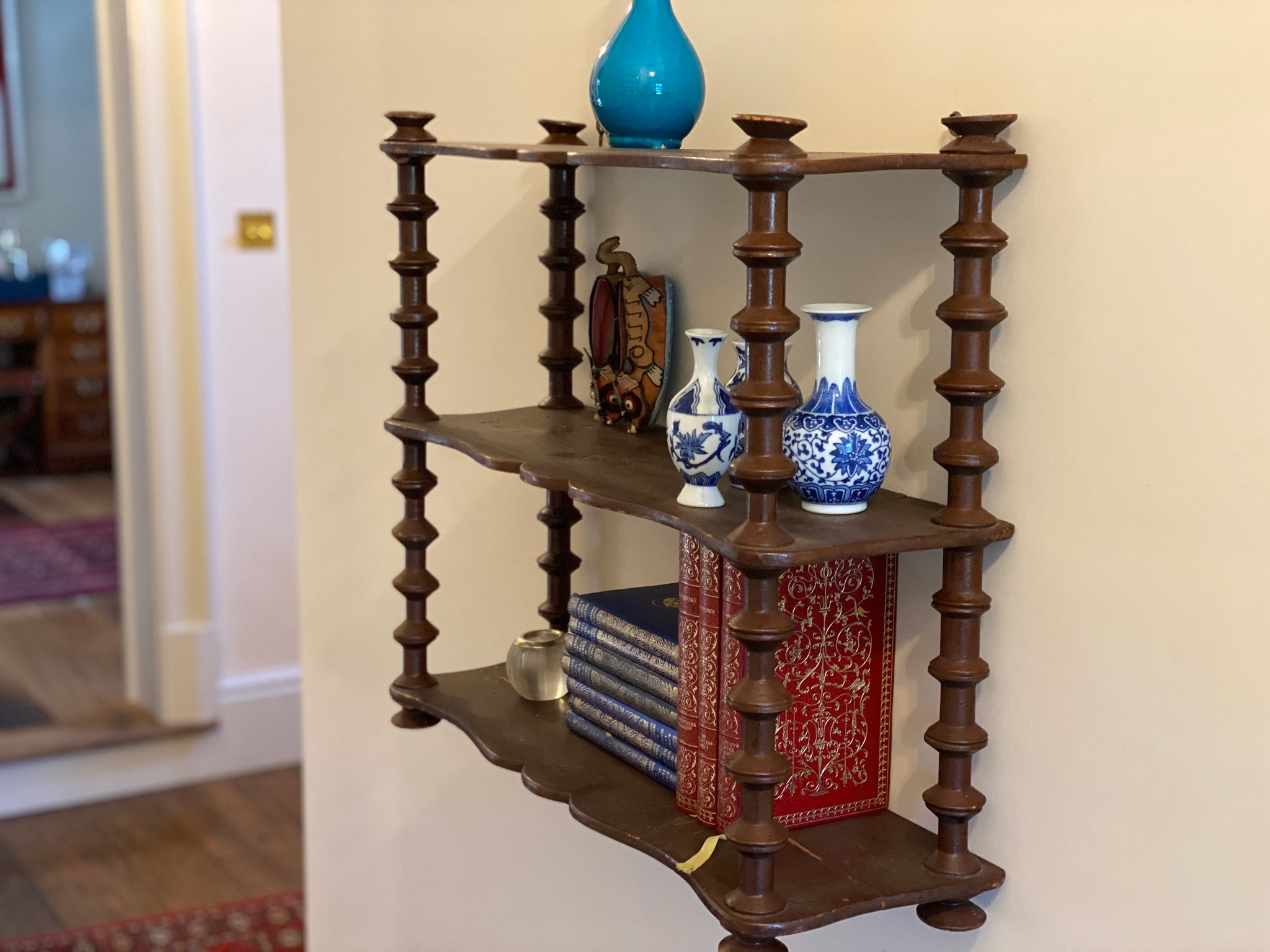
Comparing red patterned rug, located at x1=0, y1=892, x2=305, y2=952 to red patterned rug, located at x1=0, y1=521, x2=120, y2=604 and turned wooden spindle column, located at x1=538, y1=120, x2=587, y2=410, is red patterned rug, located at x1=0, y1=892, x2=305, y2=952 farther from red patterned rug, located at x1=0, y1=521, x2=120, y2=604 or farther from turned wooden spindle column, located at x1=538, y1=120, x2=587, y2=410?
red patterned rug, located at x1=0, y1=521, x2=120, y2=604

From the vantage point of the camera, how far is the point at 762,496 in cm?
93

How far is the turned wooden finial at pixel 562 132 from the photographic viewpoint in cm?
132

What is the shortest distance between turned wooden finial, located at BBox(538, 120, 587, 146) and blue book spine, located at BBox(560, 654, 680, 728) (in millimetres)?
515

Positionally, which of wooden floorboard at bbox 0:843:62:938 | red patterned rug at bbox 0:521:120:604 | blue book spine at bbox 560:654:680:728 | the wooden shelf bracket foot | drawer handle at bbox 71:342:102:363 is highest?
blue book spine at bbox 560:654:680:728

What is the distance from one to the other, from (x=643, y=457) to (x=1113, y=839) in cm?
51

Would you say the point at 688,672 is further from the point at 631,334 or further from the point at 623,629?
the point at 631,334

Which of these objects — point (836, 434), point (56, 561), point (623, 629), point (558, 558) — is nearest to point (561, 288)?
point (558, 558)

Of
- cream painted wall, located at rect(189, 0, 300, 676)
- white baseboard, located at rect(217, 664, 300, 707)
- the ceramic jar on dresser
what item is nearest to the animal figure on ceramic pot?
cream painted wall, located at rect(189, 0, 300, 676)

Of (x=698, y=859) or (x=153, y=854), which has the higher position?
(x=698, y=859)

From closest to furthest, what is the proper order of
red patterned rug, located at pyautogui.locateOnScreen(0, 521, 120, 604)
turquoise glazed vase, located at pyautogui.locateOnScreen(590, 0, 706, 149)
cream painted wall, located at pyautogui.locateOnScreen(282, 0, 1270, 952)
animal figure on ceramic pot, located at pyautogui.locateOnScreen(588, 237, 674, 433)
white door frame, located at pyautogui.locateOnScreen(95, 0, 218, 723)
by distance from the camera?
cream painted wall, located at pyautogui.locateOnScreen(282, 0, 1270, 952)
turquoise glazed vase, located at pyautogui.locateOnScreen(590, 0, 706, 149)
animal figure on ceramic pot, located at pyautogui.locateOnScreen(588, 237, 674, 433)
white door frame, located at pyautogui.locateOnScreen(95, 0, 218, 723)
red patterned rug, located at pyautogui.locateOnScreen(0, 521, 120, 604)

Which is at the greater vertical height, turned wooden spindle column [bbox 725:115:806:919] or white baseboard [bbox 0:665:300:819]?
turned wooden spindle column [bbox 725:115:806:919]

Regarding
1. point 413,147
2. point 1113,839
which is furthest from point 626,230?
point 1113,839

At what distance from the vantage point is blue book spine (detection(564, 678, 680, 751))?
1155 mm

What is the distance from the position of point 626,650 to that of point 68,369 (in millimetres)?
5615
